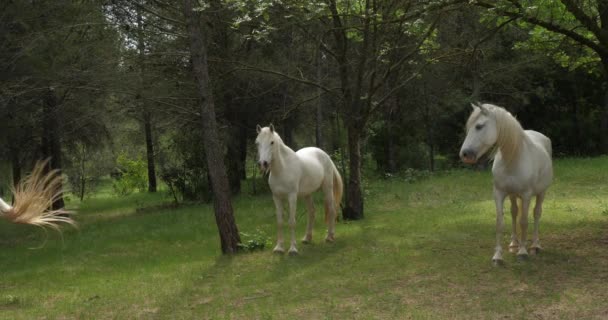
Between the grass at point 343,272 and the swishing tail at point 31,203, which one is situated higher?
the swishing tail at point 31,203

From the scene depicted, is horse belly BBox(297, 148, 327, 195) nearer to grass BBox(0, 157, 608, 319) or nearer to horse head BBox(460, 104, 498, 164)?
grass BBox(0, 157, 608, 319)

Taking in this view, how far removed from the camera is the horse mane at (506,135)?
7453mm

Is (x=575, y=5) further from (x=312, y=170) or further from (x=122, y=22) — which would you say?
(x=122, y=22)

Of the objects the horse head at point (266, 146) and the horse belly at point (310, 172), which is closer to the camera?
the horse head at point (266, 146)

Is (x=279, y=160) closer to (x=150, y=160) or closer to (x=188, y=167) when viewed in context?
(x=188, y=167)

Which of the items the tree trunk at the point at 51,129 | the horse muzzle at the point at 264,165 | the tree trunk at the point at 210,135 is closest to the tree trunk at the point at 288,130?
the tree trunk at the point at 51,129

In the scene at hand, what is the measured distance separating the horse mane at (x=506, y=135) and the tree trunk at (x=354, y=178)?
5.32 meters

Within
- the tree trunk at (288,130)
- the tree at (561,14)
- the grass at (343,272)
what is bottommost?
the grass at (343,272)

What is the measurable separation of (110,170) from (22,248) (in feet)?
67.0

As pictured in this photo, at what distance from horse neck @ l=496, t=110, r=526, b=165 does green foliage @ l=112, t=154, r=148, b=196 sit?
80.0ft

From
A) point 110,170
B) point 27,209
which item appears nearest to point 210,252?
point 27,209

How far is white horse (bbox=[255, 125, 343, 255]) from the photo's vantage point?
30.4ft

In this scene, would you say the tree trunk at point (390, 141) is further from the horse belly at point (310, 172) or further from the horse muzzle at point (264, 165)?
the horse muzzle at point (264, 165)

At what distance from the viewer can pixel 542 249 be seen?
8.38 metres
